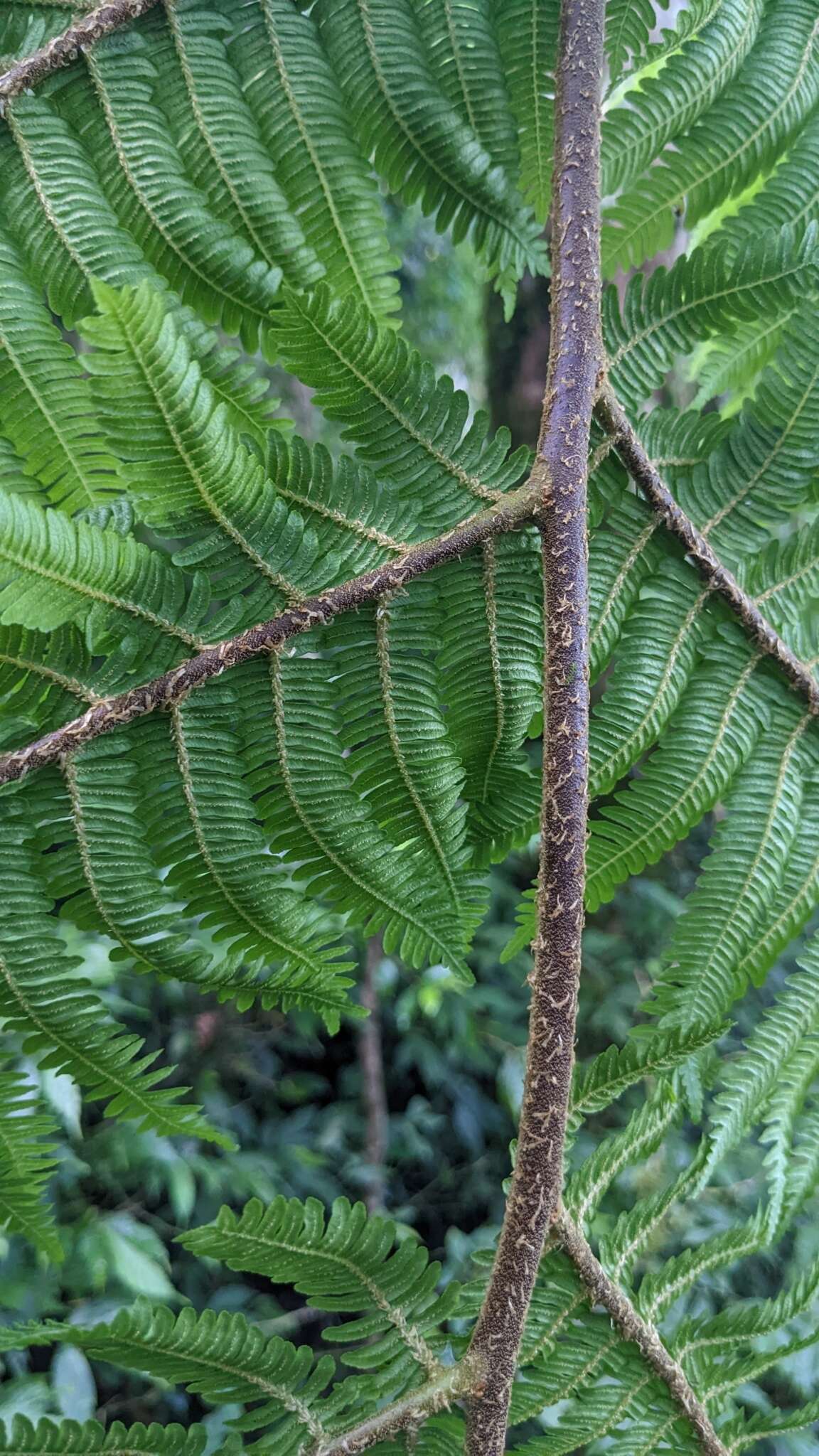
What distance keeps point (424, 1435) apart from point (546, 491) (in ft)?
2.07

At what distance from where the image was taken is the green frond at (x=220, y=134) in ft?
2.46

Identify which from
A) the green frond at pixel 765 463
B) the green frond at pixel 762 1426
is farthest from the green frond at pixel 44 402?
the green frond at pixel 762 1426

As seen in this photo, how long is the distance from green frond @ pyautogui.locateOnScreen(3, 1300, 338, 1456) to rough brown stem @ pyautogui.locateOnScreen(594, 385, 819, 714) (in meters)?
0.62

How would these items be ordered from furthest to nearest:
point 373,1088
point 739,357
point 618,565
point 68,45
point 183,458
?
point 373,1088, point 739,357, point 618,565, point 68,45, point 183,458

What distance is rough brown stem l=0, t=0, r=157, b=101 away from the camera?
2.32 feet

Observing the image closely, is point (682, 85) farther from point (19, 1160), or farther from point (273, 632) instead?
point (19, 1160)

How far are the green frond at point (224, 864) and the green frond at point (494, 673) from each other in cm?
16

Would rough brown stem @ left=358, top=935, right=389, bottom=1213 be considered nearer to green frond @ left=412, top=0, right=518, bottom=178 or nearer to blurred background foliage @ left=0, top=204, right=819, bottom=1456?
blurred background foliage @ left=0, top=204, right=819, bottom=1456

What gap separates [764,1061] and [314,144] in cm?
83

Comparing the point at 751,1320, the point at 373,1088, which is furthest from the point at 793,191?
the point at 373,1088

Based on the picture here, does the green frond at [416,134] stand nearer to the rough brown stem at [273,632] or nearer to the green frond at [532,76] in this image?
the green frond at [532,76]

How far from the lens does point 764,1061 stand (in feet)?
2.85

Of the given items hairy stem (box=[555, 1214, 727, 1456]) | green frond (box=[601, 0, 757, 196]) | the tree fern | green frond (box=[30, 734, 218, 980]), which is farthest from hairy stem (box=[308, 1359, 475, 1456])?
green frond (box=[601, 0, 757, 196])

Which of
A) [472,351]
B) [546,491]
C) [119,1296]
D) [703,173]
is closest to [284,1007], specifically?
[546,491]
